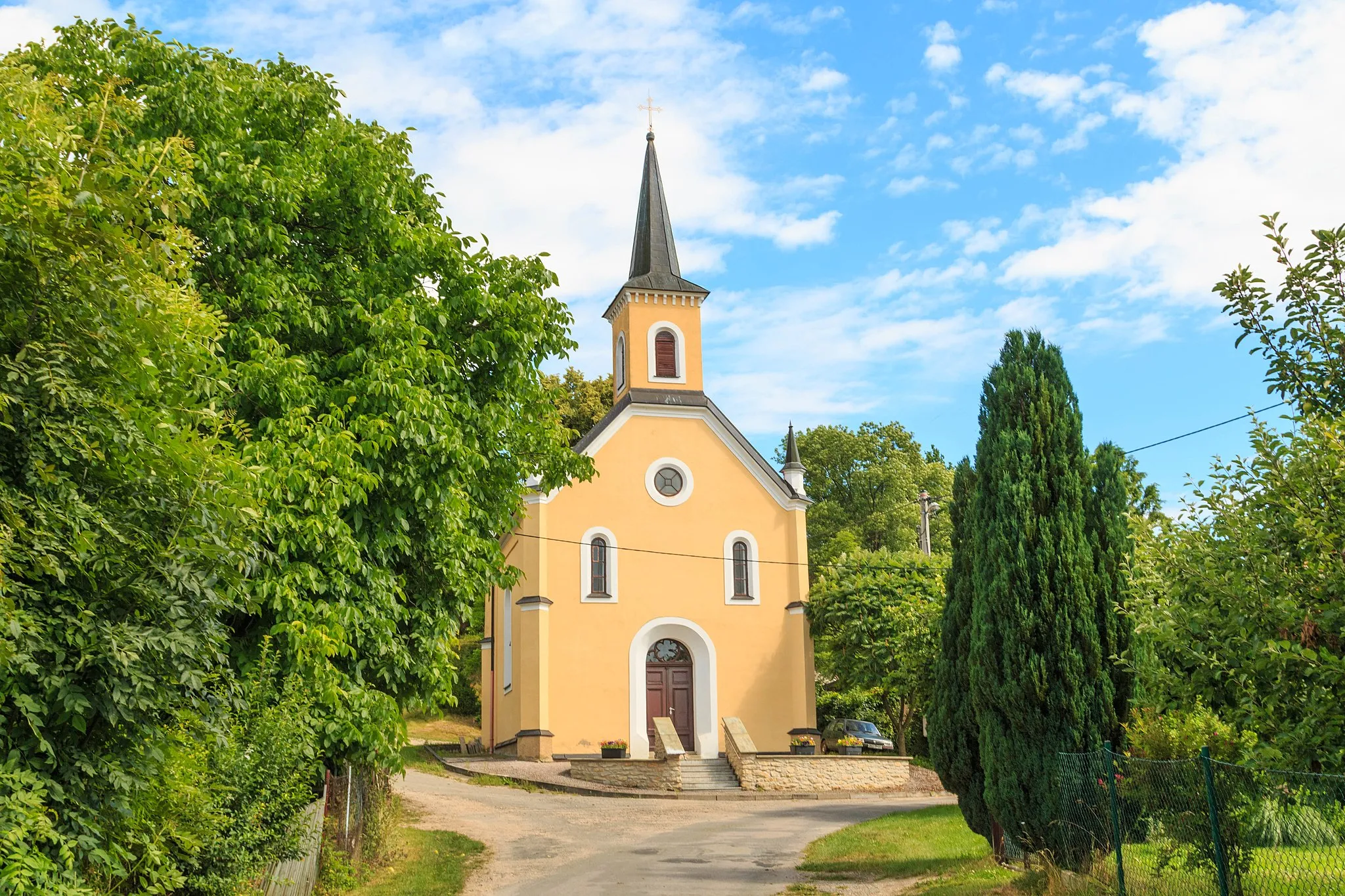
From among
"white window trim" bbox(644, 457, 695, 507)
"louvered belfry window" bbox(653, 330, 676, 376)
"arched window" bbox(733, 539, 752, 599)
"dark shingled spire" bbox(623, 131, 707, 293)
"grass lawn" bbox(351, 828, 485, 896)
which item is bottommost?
"grass lawn" bbox(351, 828, 485, 896)

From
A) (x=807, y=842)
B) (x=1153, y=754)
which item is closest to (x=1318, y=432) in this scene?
(x=1153, y=754)

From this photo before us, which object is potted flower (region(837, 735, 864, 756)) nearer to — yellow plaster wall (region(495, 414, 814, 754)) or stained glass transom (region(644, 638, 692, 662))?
yellow plaster wall (region(495, 414, 814, 754))

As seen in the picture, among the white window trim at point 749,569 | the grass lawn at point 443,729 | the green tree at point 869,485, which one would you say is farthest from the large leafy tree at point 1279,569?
the green tree at point 869,485

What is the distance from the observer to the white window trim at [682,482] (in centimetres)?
3002

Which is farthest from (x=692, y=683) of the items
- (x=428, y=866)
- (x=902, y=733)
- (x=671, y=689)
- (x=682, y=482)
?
(x=428, y=866)

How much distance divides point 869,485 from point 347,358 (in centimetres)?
4039

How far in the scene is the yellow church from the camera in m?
28.5

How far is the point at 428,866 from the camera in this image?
13891mm

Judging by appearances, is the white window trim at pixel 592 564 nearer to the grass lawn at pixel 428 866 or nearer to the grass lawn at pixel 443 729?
the grass lawn at pixel 443 729

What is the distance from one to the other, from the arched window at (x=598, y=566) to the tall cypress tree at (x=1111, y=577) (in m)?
19.2

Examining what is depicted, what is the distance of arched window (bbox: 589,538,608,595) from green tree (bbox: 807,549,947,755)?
5.68m

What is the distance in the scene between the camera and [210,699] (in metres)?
6.09

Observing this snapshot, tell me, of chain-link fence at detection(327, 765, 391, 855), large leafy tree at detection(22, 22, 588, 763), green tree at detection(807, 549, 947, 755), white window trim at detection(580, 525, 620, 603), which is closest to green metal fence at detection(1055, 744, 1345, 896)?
large leafy tree at detection(22, 22, 588, 763)

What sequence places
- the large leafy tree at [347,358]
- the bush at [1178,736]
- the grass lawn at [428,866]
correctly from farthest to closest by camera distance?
1. the grass lawn at [428,866]
2. the large leafy tree at [347,358]
3. the bush at [1178,736]
